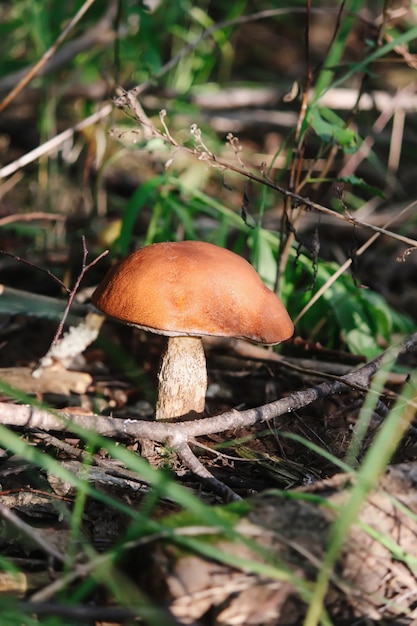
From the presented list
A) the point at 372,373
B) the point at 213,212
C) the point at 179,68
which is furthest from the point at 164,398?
the point at 179,68

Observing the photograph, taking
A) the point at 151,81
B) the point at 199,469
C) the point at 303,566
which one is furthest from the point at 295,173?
the point at 303,566

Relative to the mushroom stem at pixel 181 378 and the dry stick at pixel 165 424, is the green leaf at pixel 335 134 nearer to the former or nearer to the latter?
the dry stick at pixel 165 424

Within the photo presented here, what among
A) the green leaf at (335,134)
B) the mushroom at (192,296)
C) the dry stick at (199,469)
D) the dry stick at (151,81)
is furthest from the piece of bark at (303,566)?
the dry stick at (151,81)

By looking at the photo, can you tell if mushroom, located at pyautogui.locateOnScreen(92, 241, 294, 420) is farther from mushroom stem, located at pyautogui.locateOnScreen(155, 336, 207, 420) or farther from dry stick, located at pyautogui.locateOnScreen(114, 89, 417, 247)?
dry stick, located at pyautogui.locateOnScreen(114, 89, 417, 247)

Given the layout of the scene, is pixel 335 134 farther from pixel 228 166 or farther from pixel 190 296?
pixel 190 296

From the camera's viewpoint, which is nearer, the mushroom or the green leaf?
the mushroom

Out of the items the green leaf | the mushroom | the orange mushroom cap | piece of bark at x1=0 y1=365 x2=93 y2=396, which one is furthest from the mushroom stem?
the green leaf

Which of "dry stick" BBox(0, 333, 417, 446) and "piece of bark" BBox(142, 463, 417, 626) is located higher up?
"piece of bark" BBox(142, 463, 417, 626)
